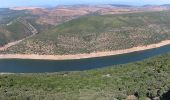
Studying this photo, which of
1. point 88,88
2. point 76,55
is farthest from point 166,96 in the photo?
point 76,55

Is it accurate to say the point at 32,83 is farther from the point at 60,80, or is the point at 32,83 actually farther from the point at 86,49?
the point at 86,49

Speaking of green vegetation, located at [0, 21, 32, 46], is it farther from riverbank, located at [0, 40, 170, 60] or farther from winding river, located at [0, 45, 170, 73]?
winding river, located at [0, 45, 170, 73]

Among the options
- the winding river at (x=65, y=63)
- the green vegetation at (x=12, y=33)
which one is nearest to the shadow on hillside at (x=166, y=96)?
the winding river at (x=65, y=63)

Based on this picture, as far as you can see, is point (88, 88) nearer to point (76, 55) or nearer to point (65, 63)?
point (65, 63)

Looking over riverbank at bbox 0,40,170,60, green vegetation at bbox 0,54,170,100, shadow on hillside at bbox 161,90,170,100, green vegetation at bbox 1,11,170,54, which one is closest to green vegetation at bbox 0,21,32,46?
green vegetation at bbox 1,11,170,54

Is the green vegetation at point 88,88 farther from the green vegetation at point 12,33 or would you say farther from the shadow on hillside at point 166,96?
the green vegetation at point 12,33

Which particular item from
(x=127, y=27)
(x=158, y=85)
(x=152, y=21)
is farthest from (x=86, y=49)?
(x=158, y=85)
